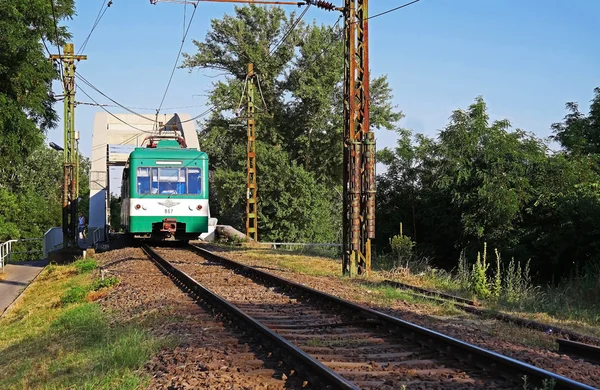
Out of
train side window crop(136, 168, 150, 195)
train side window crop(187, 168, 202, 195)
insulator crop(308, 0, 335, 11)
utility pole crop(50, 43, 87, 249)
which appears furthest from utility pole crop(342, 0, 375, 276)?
utility pole crop(50, 43, 87, 249)

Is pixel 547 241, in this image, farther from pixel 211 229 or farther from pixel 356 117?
pixel 211 229

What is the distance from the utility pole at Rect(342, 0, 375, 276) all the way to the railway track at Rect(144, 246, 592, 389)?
12.2 feet

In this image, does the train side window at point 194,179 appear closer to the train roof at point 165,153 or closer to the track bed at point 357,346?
the train roof at point 165,153

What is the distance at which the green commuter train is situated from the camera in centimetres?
2119

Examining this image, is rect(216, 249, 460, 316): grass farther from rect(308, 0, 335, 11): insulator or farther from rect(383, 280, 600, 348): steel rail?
rect(308, 0, 335, 11): insulator

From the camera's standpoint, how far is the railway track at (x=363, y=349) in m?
5.33

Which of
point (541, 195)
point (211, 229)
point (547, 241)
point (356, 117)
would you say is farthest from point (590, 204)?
point (211, 229)

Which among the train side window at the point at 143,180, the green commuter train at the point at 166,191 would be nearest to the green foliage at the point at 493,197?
the green commuter train at the point at 166,191

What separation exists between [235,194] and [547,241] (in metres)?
25.3

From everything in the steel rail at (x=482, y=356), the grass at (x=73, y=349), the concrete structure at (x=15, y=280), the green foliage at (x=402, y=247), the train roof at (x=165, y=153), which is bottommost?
the concrete structure at (x=15, y=280)

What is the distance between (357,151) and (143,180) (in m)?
9.33

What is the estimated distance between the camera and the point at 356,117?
14680mm

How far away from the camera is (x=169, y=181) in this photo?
70.2ft

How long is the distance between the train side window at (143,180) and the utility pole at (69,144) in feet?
23.5
